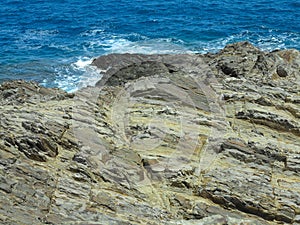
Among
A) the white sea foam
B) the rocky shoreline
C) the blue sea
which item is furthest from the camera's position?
the blue sea

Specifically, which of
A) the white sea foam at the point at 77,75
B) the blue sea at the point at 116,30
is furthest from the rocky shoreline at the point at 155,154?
the blue sea at the point at 116,30

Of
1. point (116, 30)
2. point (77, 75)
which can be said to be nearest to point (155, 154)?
point (77, 75)

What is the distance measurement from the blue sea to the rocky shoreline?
2670cm

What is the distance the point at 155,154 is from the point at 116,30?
181 ft

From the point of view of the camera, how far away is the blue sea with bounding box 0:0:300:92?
6291cm

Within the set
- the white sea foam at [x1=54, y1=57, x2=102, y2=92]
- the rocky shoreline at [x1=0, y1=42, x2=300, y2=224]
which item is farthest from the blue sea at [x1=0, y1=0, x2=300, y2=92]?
the rocky shoreline at [x1=0, y1=42, x2=300, y2=224]

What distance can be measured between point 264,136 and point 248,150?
2.39 meters

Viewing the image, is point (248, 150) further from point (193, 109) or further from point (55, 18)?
point (55, 18)

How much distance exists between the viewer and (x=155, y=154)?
24266mm

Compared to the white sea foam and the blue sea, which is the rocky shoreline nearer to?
the white sea foam

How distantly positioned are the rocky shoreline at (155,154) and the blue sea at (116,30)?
2670cm

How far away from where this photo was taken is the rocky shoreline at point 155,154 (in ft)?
65.5

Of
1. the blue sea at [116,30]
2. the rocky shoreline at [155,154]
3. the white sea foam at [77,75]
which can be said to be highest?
the rocky shoreline at [155,154]

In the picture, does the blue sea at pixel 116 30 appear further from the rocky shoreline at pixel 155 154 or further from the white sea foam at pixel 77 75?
the rocky shoreline at pixel 155 154
